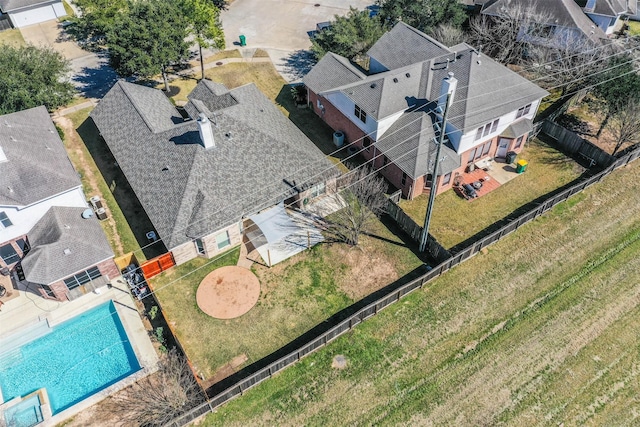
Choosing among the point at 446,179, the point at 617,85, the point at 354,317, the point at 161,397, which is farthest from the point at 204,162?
the point at 617,85

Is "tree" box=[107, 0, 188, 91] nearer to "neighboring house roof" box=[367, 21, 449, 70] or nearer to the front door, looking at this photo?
"neighboring house roof" box=[367, 21, 449, 70]

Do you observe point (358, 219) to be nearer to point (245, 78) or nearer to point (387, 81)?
point (387, 81)

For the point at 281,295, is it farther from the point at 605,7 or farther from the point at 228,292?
the point at 605,7

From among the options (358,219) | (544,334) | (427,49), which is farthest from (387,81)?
(544,334)

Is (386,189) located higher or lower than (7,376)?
higher

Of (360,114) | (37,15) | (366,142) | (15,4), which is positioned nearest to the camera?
(360,114)

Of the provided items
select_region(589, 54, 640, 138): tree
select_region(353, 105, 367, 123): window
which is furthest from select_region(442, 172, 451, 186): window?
select_region(589, 54, 640, 138): tree
